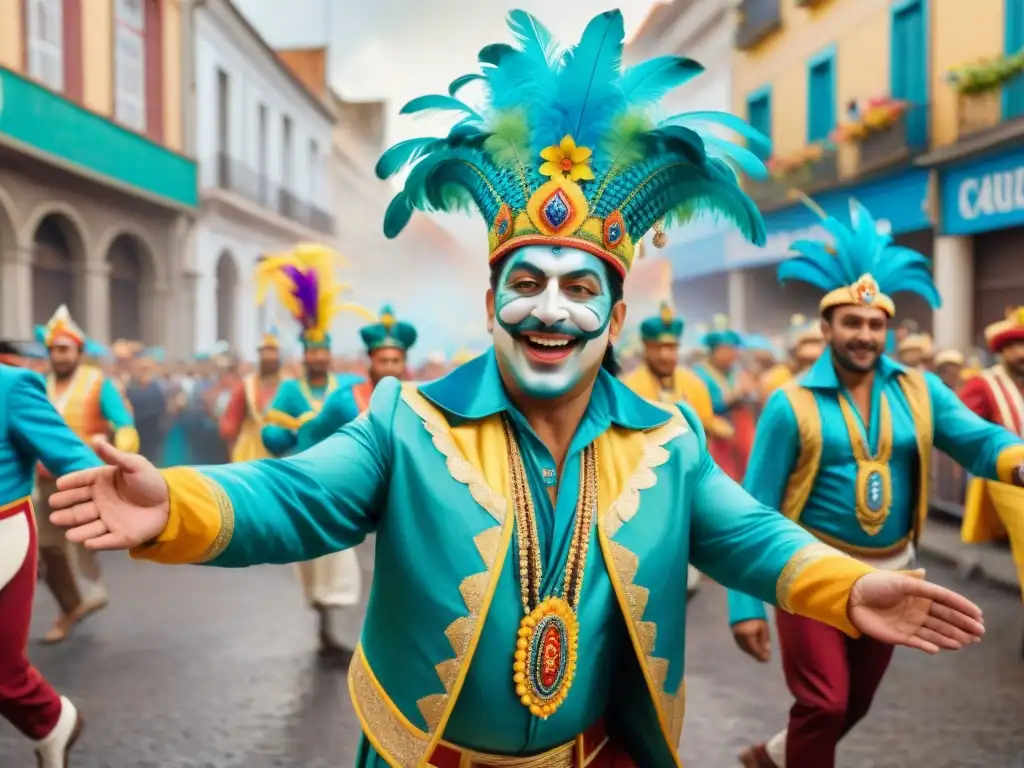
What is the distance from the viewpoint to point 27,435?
3746mm

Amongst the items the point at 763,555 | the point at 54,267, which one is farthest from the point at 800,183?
the point at 763,555

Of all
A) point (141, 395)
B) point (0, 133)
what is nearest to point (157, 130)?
point (0, 133)

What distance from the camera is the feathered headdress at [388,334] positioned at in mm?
6293

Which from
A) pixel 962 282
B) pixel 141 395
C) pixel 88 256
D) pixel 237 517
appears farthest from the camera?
pixel 88 256

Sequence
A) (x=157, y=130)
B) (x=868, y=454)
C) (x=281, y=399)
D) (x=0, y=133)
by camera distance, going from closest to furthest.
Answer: (x=868, y=454)
(x=281, y=399)
(x=0, y=133)
(x=157, y=130)

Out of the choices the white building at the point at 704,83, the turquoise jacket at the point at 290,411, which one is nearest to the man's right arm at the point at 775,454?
the turquoise jacket at the point at 290,411

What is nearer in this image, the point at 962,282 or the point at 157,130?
the point at 962,282

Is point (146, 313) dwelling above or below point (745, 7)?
below

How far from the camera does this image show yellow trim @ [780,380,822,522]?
3.92 metres

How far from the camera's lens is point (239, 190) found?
20.3 metres

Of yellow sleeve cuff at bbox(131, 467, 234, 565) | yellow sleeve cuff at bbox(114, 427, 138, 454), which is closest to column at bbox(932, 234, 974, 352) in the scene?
yellow sleeve cuff at bbox(114, 427, 138, 454)

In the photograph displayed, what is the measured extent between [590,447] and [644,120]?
74cm

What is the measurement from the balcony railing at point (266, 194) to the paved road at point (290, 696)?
45.5 feet

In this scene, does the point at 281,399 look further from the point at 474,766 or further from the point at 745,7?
the point at 745,7
